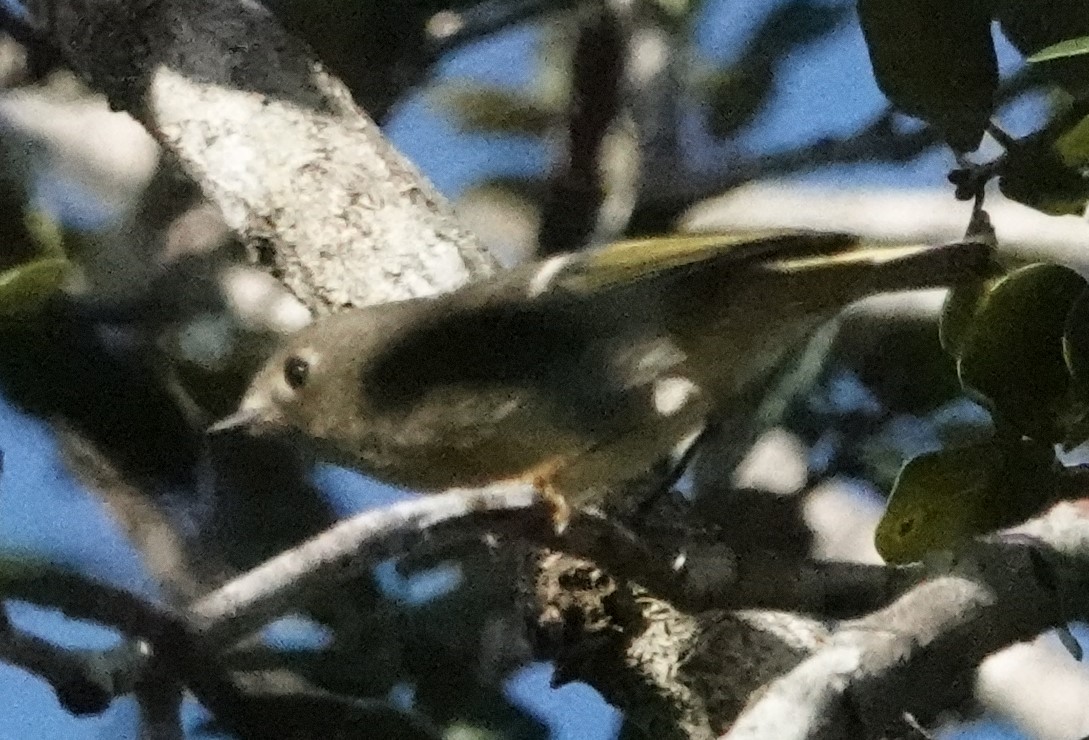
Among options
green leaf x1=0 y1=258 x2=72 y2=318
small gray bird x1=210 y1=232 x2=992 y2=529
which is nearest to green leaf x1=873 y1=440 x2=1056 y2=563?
small gray bird x1=210 y1=232 x2=992 y2=529

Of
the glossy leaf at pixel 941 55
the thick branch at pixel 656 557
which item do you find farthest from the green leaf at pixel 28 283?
the glossy leaf at pixel 941 55

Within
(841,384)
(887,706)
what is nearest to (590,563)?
(887,706)

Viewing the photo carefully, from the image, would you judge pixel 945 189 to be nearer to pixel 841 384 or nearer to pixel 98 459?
Result: pixel 841 384

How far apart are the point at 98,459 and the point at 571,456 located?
1.52 feet

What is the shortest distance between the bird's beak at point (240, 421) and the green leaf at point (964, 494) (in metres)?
0.80

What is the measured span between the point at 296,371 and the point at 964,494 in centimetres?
82

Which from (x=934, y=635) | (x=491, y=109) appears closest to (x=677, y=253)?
(x=934, y=635)

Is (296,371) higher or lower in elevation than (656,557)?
higher

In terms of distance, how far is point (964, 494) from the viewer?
1.01 meters

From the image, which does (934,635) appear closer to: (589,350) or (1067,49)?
(1067,49)

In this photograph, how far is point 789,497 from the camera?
5.54ft

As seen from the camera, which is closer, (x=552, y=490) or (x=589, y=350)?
(x=552, y=490)

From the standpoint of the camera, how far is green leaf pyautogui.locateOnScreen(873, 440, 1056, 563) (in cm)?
99

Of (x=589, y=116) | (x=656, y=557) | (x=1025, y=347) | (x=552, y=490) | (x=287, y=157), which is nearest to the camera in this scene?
(x=1025, y=347)
